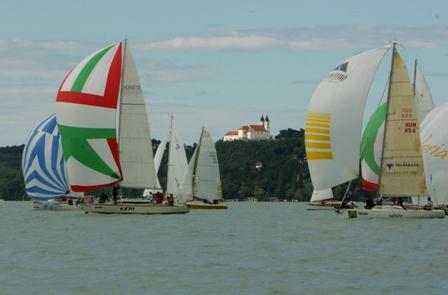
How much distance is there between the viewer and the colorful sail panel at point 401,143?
47.4 m

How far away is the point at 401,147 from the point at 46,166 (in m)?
26.8

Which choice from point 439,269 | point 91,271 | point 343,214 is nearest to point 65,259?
point 91,271

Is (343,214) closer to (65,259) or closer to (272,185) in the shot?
(65,259)

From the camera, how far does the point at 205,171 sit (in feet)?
241

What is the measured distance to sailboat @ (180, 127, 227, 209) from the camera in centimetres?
7306

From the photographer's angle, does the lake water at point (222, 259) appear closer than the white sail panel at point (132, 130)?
Yes

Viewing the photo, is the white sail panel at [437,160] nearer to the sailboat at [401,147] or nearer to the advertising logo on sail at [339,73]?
the sailboat at [401,147]

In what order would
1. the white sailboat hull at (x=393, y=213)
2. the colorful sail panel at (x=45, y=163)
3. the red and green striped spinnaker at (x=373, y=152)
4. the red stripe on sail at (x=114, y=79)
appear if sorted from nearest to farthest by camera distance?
the white sailboat hull at (x=393, y=213) < the red stripe on sail at (x=114, y=79) < the red and green striped spinnaker at (x=373, y=152) < the colorful sail panel at (x=45, y=163)

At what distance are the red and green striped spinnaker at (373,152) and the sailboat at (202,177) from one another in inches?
435

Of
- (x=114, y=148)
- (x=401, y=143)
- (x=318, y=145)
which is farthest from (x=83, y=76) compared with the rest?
(x=401, y=143)

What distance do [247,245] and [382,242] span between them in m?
4.33

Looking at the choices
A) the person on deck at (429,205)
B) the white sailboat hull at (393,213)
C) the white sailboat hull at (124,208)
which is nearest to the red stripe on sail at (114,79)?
the white sailboat hull at (124,208)

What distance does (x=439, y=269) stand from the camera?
2889cm

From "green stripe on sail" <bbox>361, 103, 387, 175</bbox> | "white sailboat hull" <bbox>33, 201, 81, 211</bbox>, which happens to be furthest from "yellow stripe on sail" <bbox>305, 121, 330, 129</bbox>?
"white sailboat hull" <bbox>33, 201, 81, 211</bbox>
